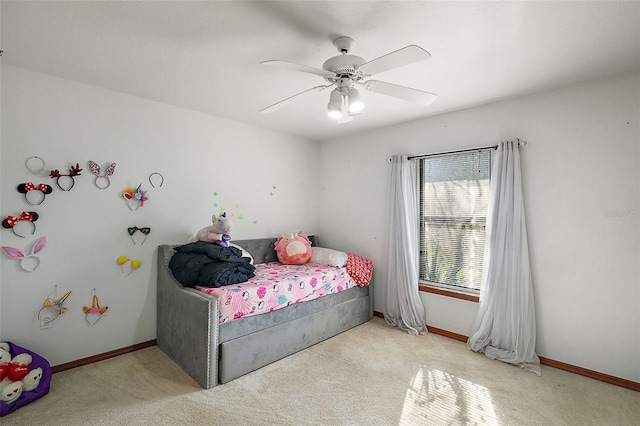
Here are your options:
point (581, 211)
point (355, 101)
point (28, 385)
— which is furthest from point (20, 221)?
point (581, 211)

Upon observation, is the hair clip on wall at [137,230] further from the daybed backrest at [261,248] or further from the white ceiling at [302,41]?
the white ceiling at [302,41]

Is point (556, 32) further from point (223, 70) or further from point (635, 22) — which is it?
point (223, 70)

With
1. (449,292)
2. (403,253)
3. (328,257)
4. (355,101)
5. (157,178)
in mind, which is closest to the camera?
(355,101)

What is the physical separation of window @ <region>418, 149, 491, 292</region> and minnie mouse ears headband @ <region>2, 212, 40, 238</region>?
358 centimetres

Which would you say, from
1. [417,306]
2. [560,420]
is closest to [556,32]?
[560,420]

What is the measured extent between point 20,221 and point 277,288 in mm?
2024

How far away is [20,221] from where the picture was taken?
2328 mm

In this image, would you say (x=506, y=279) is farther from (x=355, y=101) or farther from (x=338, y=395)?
(x=355, y=101)

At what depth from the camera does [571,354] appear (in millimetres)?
2562

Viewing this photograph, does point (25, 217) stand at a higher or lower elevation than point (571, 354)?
higher

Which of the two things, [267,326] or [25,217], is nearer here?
[25,217]

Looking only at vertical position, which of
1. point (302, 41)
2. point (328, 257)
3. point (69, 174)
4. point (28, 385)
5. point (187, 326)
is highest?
point (302, 41)

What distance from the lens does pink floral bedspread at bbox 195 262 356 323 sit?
2.42 meters

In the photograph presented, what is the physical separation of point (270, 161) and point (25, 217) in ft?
7.98
